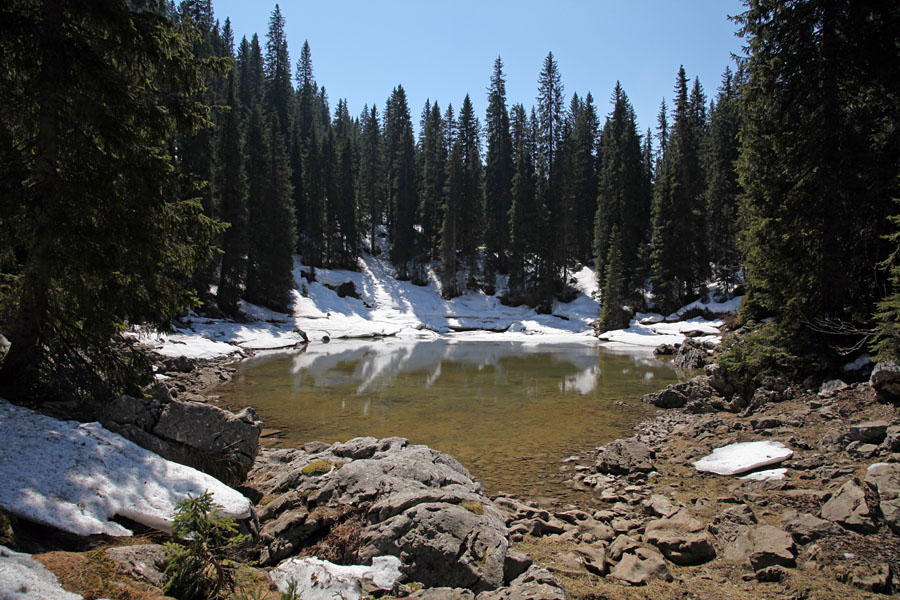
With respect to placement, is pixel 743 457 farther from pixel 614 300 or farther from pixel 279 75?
pixel 279 75

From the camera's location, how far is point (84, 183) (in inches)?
259

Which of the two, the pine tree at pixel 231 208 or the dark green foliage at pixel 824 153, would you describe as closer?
the dark green foliage at pixel 824 153

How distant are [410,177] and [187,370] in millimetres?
45500

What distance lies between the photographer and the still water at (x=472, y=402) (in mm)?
9570

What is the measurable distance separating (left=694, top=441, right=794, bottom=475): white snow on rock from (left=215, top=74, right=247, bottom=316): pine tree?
Answer: 1250 inches

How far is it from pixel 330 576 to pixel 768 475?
6.20 meters

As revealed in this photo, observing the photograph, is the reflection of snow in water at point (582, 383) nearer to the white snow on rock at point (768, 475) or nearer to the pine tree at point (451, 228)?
A: the white snow on rock at point (768, 475)

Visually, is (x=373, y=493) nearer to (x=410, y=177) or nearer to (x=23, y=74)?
(x=23, y=74)

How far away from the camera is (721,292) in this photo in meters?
37.4

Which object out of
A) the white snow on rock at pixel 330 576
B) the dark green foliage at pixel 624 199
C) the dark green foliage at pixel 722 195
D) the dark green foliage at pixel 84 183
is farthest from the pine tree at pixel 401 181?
the white snow on rock at pixel 330 576

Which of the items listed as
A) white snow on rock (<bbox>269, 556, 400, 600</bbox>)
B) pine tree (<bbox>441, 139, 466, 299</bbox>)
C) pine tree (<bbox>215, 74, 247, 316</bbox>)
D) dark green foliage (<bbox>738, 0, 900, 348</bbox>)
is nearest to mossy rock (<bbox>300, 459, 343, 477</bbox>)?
white snow on rock (<bbox>269, 556, 400, 600</bbox>)

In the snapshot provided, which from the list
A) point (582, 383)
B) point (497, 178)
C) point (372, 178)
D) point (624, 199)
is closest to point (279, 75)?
point (372, 178)

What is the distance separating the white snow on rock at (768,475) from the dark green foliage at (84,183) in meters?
9.21

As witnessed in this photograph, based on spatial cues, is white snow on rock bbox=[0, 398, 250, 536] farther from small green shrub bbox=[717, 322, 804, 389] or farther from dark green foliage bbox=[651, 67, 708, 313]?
dark green foliage bbox=[651, 67, 708, 313]
